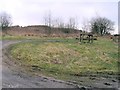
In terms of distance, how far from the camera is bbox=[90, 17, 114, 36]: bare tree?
64.3 metres

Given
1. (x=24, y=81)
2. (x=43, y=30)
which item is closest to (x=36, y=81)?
(x=24, y=81)

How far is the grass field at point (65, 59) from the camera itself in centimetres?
2084

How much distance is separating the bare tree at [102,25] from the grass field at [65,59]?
3493 cm

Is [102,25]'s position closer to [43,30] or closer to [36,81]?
[43,30]

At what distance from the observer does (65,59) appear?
24.2 metres

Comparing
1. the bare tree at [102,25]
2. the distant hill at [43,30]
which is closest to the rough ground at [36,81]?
the distant hill at [43,30]

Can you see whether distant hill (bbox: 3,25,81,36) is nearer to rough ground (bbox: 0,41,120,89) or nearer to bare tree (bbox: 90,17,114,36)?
bare tree (bbox: 90,17,114,36)

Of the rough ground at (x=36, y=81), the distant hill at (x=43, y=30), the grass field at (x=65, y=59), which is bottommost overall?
the rough ground at (x=36, y=81)

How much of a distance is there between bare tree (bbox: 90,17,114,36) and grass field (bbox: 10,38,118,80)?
34.9 meters

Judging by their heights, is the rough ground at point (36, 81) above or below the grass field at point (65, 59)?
below

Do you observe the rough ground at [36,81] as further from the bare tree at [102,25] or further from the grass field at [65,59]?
the bare tree at [102,25]

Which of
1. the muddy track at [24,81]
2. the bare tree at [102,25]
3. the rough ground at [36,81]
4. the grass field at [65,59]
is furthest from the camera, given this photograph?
the bare tree at [102,25]

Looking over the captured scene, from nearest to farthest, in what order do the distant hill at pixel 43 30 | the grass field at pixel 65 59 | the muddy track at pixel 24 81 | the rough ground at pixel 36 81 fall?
1. the muddy track at pixel 24 81
2. the rough ground at pixel 36 81
3. the grass field at pixel 65 59
4. the distant hill at pixel 43 30

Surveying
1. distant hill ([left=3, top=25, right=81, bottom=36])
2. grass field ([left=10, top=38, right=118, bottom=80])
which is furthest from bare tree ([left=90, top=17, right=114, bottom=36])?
grass field ([left=10, top=38, right=118, bottom=80])
